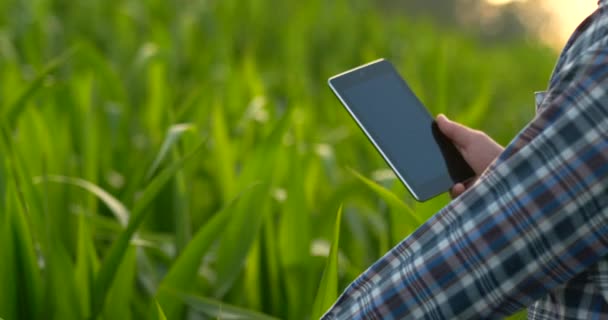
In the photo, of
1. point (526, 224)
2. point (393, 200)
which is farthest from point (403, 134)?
point (526, 224)

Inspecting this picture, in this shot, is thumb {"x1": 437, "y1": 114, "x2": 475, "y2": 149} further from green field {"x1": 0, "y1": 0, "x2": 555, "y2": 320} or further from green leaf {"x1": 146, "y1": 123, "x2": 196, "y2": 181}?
green leaf {"x1": 146, "y1": 123, "x2": 196, "y2": 181}

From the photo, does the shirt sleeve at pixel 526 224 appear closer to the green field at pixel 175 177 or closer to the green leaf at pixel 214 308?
the green field at pixel 175 177

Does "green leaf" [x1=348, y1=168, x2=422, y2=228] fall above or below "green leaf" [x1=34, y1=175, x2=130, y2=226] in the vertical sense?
below

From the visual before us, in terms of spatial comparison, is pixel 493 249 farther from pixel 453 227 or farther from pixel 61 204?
pixel 61 204

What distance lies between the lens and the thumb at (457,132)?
2.96 feet

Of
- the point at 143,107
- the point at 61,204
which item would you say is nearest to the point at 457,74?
the point at 143,107

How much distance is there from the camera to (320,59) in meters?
3.49

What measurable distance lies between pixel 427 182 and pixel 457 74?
126 inches

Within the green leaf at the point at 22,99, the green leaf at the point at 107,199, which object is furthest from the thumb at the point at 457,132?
the green leaf at the point at 22,99

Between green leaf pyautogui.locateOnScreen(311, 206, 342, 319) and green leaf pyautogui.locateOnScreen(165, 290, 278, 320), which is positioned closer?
green leaf pyautogui.locateOnScreen(311, 206, 342, 319)

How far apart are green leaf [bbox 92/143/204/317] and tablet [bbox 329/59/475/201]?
27cm

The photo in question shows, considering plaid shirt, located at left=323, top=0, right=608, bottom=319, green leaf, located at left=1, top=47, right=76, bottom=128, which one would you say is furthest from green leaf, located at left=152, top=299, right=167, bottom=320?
green leaf, located at left=1, top=47, right=76, bottom=128

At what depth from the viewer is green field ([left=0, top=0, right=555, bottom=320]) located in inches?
43.9

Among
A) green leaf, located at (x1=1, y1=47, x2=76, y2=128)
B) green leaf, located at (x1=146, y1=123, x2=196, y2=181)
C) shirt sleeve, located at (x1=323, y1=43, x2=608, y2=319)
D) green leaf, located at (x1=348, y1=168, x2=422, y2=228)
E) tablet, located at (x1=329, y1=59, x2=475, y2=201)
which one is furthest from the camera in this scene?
green leaf, located at (x1=1, y1=47, x2=76, y2=128)
